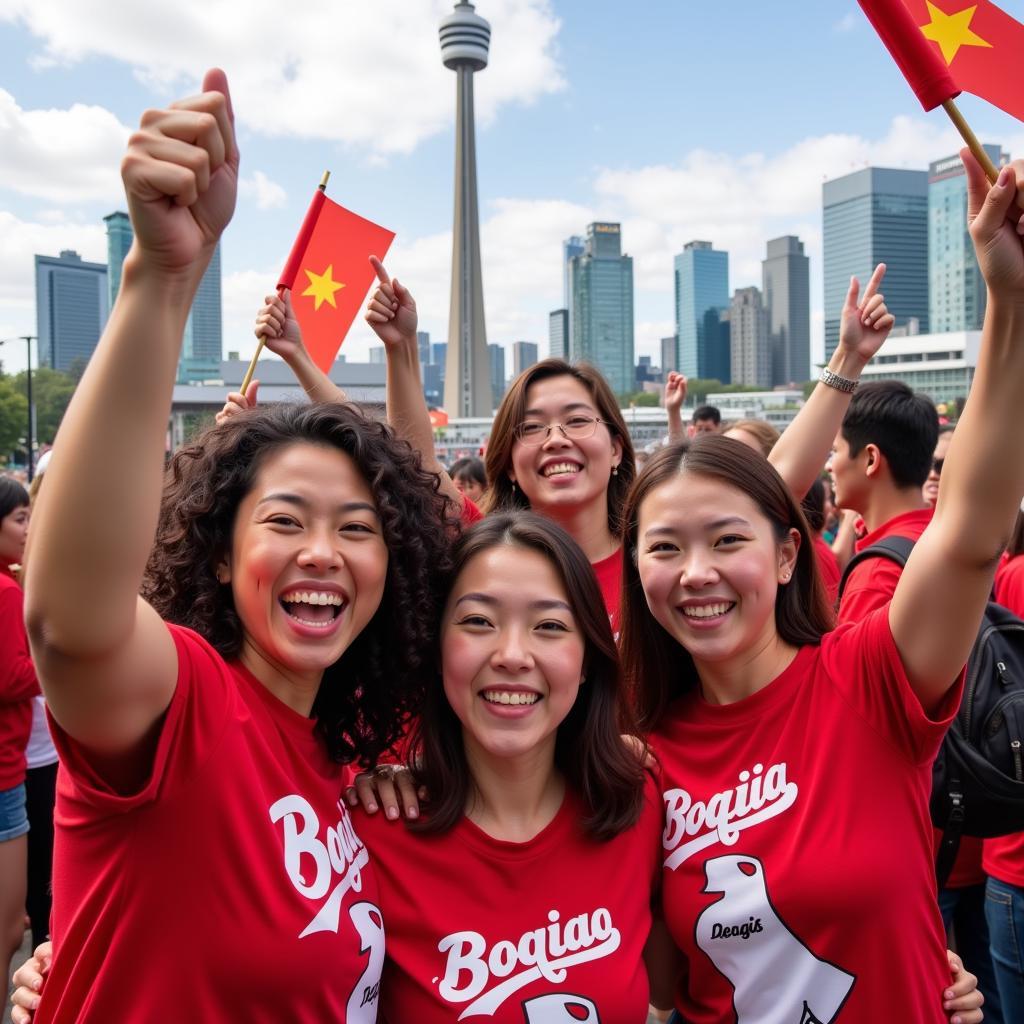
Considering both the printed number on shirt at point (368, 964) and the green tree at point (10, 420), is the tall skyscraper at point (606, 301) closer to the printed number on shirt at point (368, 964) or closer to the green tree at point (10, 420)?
the green tree at point (10, 420)

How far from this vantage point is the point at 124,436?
4.06ft

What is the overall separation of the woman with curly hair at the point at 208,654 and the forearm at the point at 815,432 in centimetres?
161

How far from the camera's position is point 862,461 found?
363 centimetres

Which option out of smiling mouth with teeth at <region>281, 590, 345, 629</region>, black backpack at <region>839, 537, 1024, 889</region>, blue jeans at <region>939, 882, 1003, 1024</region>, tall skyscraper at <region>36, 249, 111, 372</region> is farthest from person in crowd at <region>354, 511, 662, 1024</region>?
tall skyscraper at <region>36, 249, 111, 372</region>

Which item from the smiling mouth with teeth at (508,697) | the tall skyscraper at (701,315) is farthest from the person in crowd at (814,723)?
the tall skyscraper at (701,315)

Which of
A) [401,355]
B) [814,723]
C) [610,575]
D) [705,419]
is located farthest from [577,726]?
[705,419]

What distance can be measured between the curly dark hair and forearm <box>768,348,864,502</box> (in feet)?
5.04

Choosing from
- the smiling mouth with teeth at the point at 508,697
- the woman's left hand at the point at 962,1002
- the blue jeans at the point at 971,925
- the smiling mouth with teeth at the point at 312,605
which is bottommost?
the blue jeans at the point at 971,925

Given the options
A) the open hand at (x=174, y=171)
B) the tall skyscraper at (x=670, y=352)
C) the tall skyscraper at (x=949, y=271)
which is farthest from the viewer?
the tall skyscraper at (x=670, y=352)

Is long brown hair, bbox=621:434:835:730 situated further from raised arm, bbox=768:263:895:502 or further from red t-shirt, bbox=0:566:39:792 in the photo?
red t-shirt, bbox=0:566:39:792

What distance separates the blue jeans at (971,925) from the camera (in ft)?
10.4

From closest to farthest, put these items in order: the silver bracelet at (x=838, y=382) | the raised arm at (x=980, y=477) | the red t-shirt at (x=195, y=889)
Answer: the red t-shirt at (x=195, y=889), the raised arm at (x=980, y=477), the silver bracelet at (x=838, y=382)

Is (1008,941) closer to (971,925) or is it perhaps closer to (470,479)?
(971,925)

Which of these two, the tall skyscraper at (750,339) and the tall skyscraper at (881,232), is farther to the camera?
the tall skyscraper at (750,339)
